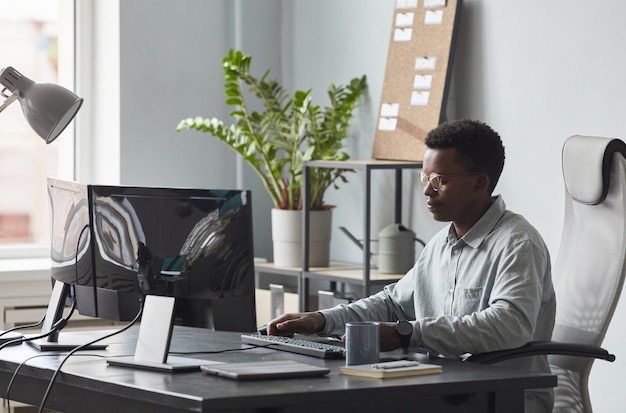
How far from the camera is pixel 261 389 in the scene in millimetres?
1986

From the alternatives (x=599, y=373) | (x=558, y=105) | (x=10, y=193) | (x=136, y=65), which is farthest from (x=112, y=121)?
(x=599, y=373)

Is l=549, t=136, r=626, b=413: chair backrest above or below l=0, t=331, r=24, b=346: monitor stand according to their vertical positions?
above

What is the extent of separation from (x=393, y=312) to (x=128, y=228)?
2.78 ft

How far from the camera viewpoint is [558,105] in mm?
3410

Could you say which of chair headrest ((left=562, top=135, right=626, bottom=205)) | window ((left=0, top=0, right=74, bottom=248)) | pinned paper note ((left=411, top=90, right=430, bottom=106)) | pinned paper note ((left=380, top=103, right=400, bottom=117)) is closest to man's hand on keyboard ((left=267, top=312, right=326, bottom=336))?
chair headrest ((left=562, top=135, right=626, bottom=205))

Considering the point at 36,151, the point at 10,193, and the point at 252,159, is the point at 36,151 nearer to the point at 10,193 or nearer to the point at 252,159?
the point at 10,193

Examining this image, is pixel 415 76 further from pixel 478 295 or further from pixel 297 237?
pixel 478 295

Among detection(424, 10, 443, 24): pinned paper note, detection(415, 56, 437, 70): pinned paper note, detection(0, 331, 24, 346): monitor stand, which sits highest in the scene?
detection(424, 10, 443, 24): pinned paper note

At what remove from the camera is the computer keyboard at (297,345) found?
94.1 inches

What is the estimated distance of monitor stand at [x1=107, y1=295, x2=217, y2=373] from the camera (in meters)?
2.27

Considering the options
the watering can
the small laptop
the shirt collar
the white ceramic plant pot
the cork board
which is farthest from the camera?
the white ceramic plant pot

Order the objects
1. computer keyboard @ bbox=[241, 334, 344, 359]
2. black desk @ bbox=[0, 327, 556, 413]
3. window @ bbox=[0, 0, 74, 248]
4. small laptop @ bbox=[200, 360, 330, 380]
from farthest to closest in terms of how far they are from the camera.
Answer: window @ bbox=[0, 0, 74, 248], computer keyboard @ bbox=[241, 334, 344, 359], small laptop @ bbox=[200, 360, 330, 380], black desk @ bbox=[0, 327, 556, 413]

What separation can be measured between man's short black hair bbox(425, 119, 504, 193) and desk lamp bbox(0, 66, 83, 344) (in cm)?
88

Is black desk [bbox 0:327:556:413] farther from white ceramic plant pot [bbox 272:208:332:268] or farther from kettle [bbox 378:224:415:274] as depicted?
white ceramic plant pot [bbox 272:208:332:268]
